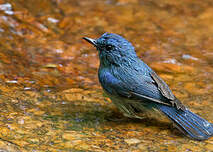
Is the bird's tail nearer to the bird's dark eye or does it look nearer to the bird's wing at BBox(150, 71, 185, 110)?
the bird's wing at BBox(150, 71, 185, 110)

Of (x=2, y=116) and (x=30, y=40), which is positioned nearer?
(x=2, y=116)

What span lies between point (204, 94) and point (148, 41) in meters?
2.16

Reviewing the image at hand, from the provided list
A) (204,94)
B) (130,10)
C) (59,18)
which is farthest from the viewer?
(130,10)

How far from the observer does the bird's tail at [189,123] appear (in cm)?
413

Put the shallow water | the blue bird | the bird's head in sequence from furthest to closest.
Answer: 1. the bird's head
2. the blue bird
3. the shallow water

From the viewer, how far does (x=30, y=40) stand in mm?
6734

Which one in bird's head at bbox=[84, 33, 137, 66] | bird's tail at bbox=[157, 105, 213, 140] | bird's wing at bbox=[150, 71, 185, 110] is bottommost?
bird's tail at bbox=[157, 105, 213, 140]

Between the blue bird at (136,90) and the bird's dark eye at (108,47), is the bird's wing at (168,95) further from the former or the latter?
the bird's dark eye at (108,47)

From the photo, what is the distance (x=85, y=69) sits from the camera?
6.11 meters

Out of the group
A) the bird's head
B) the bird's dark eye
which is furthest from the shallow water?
the bird's dark eye

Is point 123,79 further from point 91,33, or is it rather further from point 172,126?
point 91,33

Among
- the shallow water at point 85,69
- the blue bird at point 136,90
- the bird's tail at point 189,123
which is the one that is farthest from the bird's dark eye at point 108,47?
the bird's tail at point 189,123

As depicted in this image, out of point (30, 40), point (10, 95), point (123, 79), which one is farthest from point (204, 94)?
point (30, 40)

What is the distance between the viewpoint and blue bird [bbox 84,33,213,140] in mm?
4234
